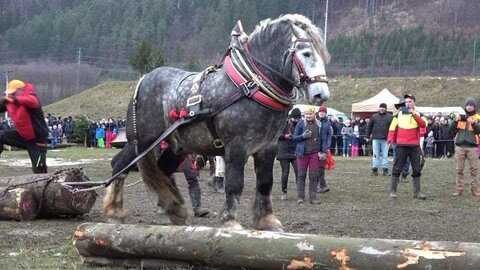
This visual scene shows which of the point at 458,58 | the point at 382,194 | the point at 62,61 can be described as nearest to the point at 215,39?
the point at 62,61

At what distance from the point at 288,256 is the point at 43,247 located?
10.0ft

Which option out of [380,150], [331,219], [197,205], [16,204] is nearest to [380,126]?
[380,150]

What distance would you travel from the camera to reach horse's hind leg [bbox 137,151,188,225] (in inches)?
313

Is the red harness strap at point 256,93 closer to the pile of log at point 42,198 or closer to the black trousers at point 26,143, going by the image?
the pile of log at point 42,198

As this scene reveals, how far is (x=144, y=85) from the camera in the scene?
25.7ft

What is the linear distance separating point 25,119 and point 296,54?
453 cm

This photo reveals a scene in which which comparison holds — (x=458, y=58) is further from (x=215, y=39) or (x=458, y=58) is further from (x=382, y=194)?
(x=382, y=194)

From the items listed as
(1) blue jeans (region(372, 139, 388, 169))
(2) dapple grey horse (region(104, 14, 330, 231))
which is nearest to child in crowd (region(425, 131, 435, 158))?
(1) blue jeans (region(372, 139, 388, 169))

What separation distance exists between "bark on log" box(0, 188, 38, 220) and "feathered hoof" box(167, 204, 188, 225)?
2107mm

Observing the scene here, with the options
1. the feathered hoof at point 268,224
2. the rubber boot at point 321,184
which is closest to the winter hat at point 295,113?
the rubber boot at point 321,184

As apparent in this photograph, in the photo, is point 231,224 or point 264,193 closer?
point 231,224

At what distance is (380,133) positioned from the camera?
18250 mm

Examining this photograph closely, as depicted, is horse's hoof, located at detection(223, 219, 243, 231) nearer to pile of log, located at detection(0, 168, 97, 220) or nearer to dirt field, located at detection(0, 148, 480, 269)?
dirt field, located at detection(0, 148, 480, 269)

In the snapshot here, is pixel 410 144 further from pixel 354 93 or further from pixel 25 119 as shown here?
pixel 354 93
